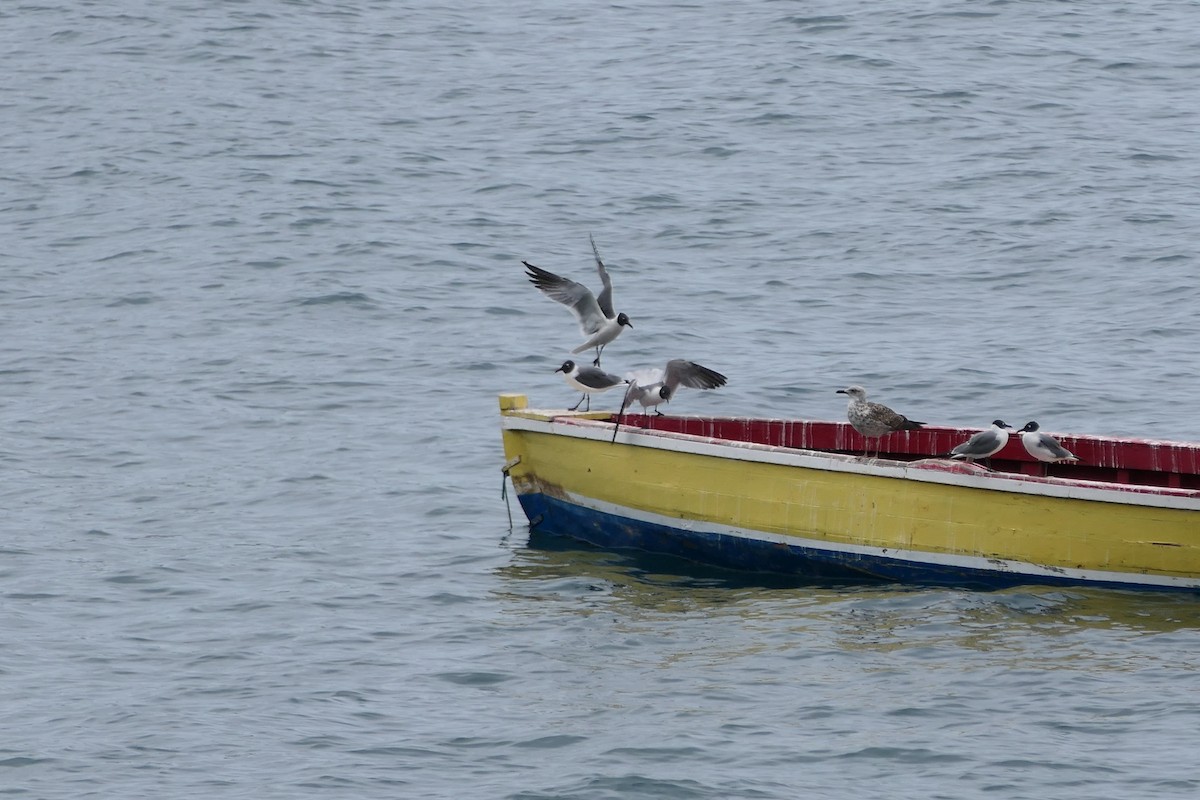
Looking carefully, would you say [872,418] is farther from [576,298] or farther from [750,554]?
[576,298]

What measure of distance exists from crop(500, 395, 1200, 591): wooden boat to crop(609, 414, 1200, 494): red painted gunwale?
1cm

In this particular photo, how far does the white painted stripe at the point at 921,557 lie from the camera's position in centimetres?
1264

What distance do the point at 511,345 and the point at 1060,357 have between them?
636cm

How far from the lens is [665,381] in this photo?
14.6 m

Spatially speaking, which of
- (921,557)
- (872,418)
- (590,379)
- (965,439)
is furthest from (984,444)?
(590,379)

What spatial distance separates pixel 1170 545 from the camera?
1246cm

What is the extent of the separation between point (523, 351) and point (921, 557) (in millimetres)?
9409

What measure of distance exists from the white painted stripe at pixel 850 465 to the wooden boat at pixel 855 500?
0.01 m

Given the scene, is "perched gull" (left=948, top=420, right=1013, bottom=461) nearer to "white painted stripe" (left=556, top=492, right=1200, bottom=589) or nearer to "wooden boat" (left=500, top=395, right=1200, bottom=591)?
"wooden boat" (left=500, top=395, right=1200, bottom=591)

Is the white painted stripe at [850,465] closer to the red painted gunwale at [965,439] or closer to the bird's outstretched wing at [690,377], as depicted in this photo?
the red painted gunwale at [965,439]

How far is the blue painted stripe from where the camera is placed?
1299 cm

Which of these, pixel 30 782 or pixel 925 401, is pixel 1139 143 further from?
pixel 30 782

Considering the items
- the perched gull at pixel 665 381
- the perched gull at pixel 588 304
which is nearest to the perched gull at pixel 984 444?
the perched gull at pixel 665 381

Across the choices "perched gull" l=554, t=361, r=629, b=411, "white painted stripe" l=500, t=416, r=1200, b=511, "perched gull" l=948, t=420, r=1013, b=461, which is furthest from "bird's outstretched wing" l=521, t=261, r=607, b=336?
"perched gull" l=948, t=420, r=1013, b=461
